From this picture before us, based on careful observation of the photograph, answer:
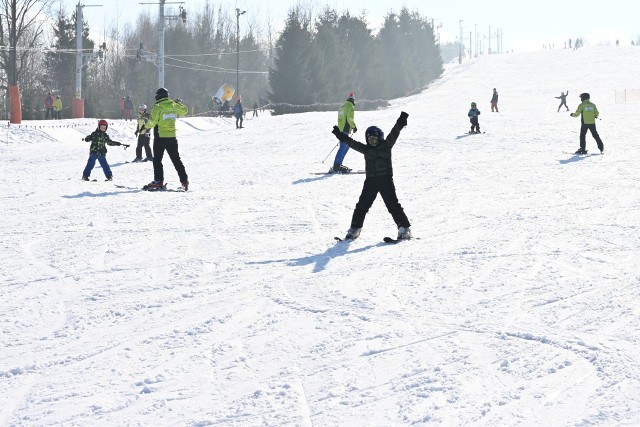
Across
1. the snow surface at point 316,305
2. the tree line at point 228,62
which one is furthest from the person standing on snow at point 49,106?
the snow surface at point 316,305

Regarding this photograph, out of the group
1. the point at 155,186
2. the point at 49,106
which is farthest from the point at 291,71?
the point at 155,186

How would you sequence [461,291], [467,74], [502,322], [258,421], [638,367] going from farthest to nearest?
1. [467,74]
2. [461,291]
3. [502,322]
4. [638,367]
5. [258,421]

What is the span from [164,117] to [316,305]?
24.7 ft

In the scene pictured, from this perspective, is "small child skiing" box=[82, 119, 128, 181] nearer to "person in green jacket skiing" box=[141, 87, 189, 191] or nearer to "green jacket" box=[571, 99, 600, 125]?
"person in green jacket skiing" box=[141, 87, 189, 191]

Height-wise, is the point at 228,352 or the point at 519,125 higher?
the point at 519,125

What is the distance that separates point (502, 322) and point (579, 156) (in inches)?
561

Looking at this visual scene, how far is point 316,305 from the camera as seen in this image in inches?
249

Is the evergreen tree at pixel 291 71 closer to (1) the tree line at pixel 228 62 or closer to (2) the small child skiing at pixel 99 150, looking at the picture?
(1) the tree line at pixel 228 62

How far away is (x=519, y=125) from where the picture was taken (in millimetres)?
27797

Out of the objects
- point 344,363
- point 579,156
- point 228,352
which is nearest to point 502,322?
point 344,363

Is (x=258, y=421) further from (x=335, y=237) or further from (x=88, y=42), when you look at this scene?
(x=88, y=42)

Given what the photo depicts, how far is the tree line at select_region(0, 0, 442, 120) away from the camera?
165 ft

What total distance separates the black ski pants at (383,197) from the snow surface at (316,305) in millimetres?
347

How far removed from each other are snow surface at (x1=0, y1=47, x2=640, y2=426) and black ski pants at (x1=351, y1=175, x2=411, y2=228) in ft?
1.14
